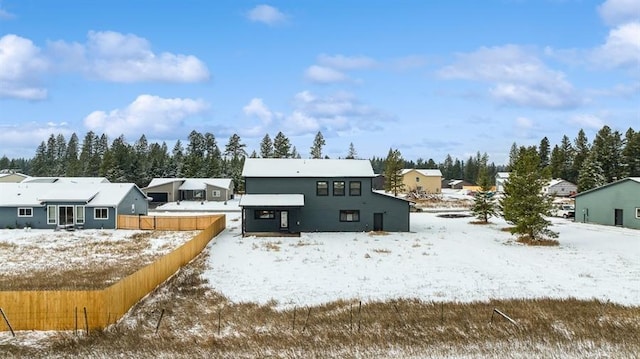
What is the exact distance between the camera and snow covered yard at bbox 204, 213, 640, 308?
61.7 ft

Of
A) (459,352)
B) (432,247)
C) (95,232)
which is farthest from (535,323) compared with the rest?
(95,232)

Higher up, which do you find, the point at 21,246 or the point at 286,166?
the point at 286,166

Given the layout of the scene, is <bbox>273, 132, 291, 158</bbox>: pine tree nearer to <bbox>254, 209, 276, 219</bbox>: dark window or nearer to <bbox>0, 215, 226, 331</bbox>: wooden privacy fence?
<bbox>254, 209, 276, 219</bbox>: dark window

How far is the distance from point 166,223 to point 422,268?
25.3 m

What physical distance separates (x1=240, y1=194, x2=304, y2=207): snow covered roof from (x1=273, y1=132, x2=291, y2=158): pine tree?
69.6 metres

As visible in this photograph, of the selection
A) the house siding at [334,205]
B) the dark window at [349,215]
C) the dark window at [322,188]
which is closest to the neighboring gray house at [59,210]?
the house siding at [334,205]

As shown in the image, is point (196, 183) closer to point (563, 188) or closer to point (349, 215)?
point (349, 215)

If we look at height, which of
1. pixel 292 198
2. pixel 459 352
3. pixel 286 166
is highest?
pixel 286 166

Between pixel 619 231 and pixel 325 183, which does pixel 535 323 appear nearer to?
pixel 325 183

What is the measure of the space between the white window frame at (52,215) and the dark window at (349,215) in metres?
24.2

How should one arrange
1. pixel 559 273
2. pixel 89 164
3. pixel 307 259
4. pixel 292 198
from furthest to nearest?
1. pixel 89 164
2. pixel 292 198
3. pixel 307 259
4. pixel 559 273

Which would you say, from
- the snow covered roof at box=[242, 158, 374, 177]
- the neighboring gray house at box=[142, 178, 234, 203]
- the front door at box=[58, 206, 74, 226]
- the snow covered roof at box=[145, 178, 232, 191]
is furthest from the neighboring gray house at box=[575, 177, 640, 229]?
the snow covered roof at box=[145, 178, 232, 191]

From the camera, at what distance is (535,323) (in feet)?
47.2

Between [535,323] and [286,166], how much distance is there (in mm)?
30095
